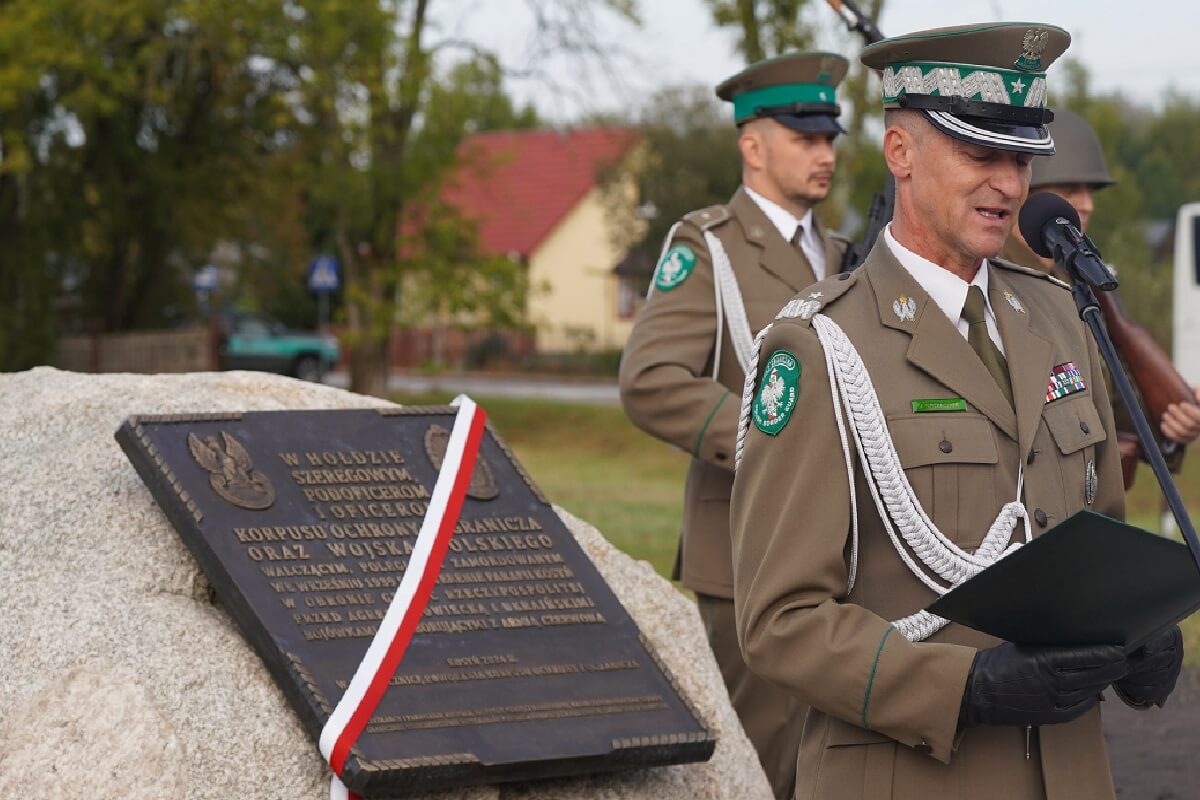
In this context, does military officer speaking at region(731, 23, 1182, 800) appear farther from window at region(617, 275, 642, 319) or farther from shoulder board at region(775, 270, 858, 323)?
window at region(617, 275, 642, 319)

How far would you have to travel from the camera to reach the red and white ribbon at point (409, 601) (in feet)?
11.1

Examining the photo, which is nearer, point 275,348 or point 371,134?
point 371,134

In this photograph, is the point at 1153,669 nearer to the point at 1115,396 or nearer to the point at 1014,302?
the point at 1014,302

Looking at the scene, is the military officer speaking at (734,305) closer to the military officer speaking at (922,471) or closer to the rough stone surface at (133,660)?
the rough stone surface at (133,660)

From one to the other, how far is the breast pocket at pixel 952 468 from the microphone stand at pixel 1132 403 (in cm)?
21

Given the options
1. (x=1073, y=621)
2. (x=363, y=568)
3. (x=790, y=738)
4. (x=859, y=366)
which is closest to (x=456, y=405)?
(x=363, y=568)

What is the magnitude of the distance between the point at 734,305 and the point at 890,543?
7.51ft

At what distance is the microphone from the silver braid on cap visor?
15cm

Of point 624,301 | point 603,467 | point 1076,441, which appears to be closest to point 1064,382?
point 1076,441

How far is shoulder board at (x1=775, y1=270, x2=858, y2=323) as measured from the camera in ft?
7.93

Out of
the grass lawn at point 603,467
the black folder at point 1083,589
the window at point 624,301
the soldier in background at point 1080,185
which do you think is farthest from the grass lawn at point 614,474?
the window at point 624,301

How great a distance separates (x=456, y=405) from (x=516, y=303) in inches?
685

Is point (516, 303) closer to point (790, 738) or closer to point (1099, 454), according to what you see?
point (790, 738)

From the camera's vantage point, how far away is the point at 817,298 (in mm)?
2457
